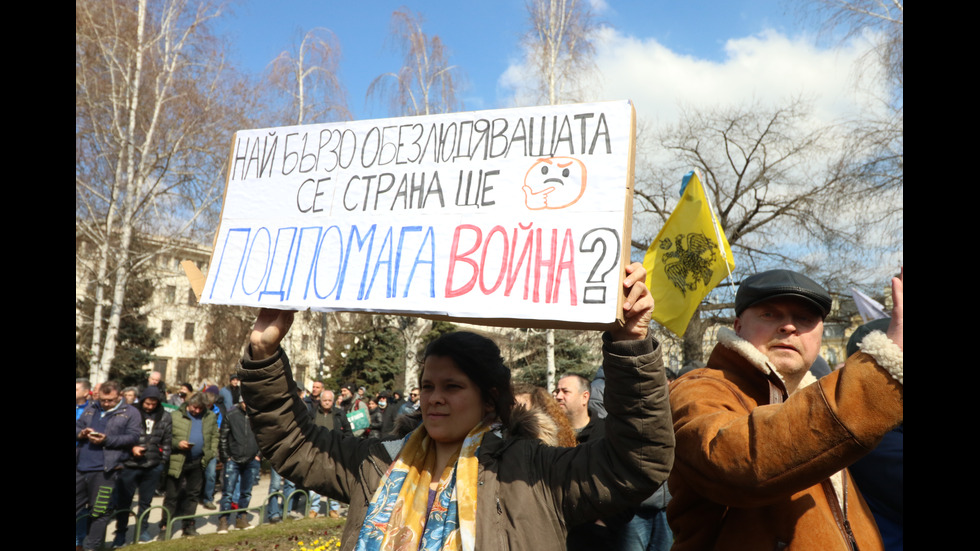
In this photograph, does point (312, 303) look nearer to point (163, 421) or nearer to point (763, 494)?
point (763, 494)

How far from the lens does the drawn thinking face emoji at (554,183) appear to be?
7.61 feet

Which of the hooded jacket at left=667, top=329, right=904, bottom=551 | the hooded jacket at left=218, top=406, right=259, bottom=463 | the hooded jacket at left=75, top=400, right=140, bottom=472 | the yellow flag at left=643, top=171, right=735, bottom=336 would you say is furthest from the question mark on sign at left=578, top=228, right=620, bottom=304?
the hooded jacket at left=218, top=406, right=259, bottom=463

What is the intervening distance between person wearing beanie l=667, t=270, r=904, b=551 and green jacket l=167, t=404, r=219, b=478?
30.8 ft

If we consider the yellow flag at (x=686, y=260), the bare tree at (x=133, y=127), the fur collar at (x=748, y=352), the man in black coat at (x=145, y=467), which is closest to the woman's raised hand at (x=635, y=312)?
the fur collar at (x=748, y=352)

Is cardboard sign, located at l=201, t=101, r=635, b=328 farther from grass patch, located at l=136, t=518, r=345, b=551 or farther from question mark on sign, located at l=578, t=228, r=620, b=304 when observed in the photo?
grass patch, located at l=136, t=518, r=345, b=551

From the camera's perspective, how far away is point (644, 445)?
2.04 meters

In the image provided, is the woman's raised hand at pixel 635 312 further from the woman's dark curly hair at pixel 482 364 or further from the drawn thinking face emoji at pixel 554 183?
the woman's dark curly hair at pixel 482 364

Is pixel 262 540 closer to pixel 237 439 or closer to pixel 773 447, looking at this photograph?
pixel 237 439

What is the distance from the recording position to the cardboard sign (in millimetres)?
2262

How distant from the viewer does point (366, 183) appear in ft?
8.86

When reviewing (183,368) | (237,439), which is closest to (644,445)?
(237,439)

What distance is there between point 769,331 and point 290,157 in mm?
1981

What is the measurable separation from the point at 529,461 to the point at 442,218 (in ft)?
2.94

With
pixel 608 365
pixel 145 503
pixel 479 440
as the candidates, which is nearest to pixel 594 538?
pixel 479 440
